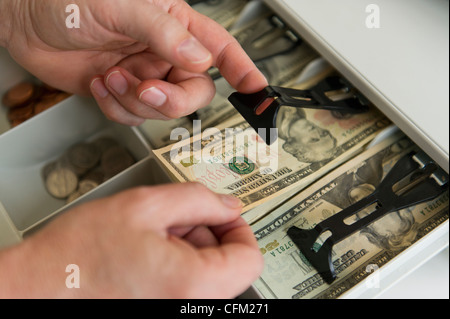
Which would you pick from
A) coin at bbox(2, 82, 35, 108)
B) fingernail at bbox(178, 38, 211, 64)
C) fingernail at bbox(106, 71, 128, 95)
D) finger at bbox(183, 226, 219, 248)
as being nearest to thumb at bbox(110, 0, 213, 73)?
fingernail at bbox(178, 38, 211, 64)

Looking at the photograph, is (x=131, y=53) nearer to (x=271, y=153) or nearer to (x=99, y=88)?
(x=99, y=88)

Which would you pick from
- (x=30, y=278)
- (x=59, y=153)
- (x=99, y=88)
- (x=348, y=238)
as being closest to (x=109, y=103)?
(x=99, y=88)

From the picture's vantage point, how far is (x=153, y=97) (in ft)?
2.29

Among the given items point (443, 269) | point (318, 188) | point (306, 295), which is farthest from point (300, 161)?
point (443, 269)

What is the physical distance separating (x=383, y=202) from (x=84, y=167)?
631 mm

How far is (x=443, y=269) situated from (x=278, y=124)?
1.56 feet

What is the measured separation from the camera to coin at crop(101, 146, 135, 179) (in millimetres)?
942

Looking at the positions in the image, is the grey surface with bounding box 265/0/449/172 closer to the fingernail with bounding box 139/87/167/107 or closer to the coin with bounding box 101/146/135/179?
the fingernail with bounding box 139/87/167/107

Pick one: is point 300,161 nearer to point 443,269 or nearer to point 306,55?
point 306,55

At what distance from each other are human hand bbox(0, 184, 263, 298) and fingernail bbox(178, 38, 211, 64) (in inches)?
7.3

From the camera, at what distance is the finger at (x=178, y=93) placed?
0.70 m

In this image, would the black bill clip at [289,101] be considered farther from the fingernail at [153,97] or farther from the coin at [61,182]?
the coin at [61,182]

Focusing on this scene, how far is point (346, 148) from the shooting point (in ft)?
2.69

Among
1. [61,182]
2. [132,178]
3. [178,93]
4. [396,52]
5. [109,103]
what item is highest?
[396,52]
